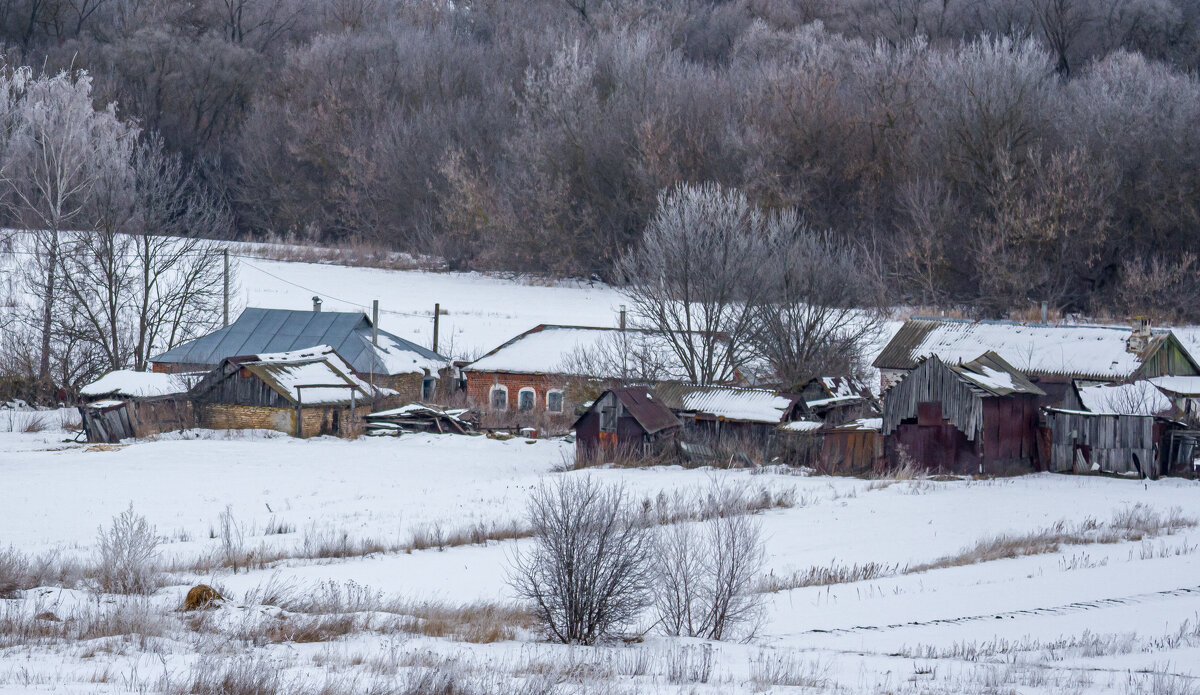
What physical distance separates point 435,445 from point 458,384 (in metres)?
8.46

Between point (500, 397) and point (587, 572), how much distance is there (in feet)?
89.6

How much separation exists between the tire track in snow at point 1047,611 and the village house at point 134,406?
2612cm

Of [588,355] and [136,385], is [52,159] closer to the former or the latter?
[136,385]

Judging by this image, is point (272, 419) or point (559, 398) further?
point (559, 398)

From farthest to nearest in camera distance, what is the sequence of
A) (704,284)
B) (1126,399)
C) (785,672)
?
(704,284)
(1126,399)
(785,672)

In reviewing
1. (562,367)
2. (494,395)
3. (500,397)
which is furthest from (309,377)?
(562,367)

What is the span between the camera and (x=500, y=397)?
126 ft

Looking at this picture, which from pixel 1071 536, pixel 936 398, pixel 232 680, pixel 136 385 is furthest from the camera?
pixel 136 385

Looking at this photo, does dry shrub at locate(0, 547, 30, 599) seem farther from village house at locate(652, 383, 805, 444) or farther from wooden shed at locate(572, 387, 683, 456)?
village house at locate(652, 383, 805, 444)

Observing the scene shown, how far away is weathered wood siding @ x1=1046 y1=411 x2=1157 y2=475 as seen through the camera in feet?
81.0

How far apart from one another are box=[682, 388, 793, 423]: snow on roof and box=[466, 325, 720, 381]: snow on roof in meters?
4.30

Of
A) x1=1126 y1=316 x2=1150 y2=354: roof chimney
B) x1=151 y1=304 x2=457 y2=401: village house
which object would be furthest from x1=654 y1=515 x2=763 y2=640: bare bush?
x1=151 y1=304 x2=457 y2=401: village house

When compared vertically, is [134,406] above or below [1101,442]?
above

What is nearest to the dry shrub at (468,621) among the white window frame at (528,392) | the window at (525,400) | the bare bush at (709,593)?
the bare bush at (709,593)
